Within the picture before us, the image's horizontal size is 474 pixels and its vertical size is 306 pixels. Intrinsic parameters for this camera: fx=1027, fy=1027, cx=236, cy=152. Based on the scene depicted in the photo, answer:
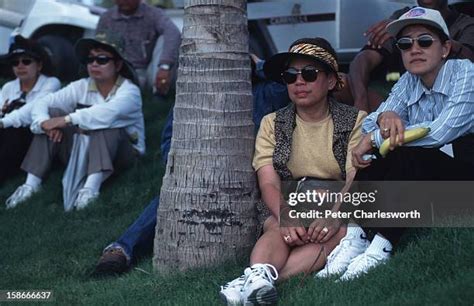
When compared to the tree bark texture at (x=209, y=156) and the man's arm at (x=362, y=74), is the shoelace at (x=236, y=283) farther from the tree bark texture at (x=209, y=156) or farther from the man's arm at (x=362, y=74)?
the man's arm at (x=362, y=74)

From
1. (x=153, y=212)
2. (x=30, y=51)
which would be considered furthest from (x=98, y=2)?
(x=153, y=212)

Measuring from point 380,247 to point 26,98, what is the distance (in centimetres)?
519

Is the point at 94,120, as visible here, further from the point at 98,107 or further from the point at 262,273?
the point at 262,273

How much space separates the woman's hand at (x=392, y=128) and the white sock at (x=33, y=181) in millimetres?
4371

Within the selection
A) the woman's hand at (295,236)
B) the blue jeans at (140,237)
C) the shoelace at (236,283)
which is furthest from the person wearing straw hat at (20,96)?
the shoelace at (236,283)

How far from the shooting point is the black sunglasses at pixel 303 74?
19.5 feet

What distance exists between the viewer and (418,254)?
5.18 metres

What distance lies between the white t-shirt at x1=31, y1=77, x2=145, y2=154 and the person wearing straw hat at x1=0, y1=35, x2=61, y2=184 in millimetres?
448

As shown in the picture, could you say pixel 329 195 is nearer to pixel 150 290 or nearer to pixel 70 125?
pixel 150 290

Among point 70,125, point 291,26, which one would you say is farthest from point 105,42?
point 291,26

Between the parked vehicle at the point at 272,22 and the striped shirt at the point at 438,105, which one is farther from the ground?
the parked vehicle at the point at 272,22

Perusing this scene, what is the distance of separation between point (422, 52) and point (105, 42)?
12.5 ft

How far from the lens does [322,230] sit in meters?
5.63

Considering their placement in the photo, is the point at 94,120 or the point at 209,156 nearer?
the point at 209,156
